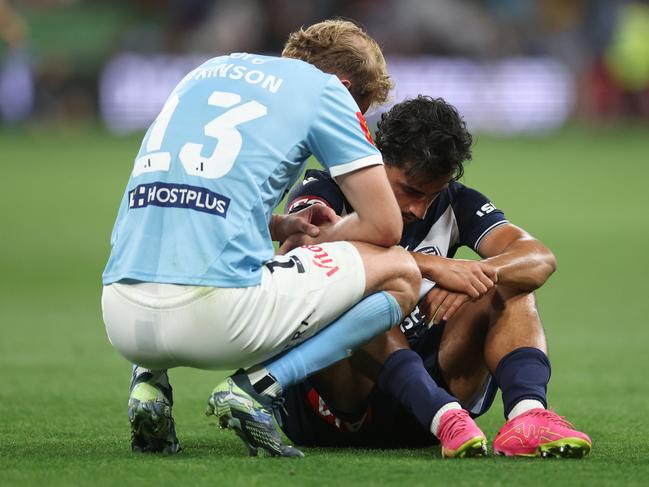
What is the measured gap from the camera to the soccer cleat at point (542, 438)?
423 centimetres

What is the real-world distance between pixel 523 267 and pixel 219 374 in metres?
2.98

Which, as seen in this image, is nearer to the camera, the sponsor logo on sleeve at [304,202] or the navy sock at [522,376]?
the navy sock at [522,376]

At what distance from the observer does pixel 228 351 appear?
4.11 meters

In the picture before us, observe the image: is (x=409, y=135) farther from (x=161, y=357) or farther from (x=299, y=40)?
(x=161, y=357)

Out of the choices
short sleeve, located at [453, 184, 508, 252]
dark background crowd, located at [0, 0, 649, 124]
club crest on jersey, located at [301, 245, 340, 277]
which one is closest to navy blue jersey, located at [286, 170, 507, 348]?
short sleeve, located at [453, 184, 508, 252]

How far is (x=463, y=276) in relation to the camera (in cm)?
445

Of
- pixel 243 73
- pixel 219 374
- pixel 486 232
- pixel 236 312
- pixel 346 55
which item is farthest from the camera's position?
pixel 219 374

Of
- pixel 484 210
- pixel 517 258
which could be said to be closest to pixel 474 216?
pixel 484 210

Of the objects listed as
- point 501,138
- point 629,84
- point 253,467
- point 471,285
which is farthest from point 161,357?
point 629,84

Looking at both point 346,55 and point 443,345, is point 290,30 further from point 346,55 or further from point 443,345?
point 443,345

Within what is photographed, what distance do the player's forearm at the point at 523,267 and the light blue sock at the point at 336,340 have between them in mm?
488

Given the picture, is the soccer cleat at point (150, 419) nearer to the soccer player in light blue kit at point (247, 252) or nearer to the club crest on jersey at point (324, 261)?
the soccer player in light blue kit at point (247, 252)

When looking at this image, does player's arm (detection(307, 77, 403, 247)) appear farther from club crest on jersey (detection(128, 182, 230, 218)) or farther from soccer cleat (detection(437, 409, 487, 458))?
soccer cleat (detection(437, 409, 487, 458))

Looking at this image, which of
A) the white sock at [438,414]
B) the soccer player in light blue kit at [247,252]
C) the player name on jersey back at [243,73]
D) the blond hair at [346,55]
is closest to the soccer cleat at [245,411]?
the soccer player in light blue kit at [247,252]
